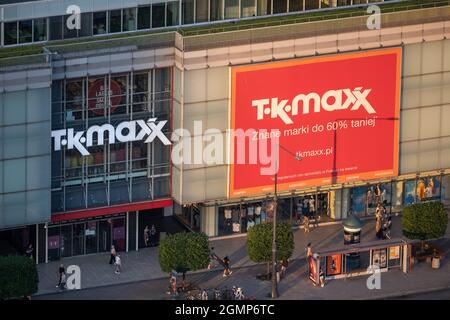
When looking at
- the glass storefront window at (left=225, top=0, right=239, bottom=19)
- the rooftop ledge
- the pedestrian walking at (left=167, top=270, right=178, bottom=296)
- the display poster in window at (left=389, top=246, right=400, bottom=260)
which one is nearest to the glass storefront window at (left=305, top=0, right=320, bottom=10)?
the rooftop ledge

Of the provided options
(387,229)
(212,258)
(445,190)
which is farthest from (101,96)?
(445,190)

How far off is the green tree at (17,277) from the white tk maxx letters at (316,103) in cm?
2042

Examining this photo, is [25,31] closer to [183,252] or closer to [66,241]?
[66,241]

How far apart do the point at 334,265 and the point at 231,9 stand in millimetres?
19364

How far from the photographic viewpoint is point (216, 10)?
120 meters

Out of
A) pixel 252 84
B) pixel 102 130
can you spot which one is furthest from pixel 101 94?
pixel 252 84

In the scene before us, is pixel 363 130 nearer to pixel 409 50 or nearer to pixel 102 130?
pixel 409 50

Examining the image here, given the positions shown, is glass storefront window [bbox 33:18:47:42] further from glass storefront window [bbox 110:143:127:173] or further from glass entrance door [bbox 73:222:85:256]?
glass entrance door [bbox 73:222:85:256]

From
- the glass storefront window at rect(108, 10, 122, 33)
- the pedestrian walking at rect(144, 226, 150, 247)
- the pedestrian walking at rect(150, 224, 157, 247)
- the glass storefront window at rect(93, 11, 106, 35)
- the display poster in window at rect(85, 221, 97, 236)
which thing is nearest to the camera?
the glass storefront window at rect(93, 11, 106, 35)

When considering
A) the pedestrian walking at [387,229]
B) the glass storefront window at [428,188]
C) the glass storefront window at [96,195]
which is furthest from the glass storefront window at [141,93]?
the glass storefront window at [428,188]

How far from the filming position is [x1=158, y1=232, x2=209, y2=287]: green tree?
111m

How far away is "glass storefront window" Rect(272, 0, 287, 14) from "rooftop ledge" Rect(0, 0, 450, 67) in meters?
1.15

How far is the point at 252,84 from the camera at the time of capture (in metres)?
118

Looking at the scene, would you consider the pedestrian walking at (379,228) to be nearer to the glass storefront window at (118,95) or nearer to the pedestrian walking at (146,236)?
the pedestrian walking at (146,236)
